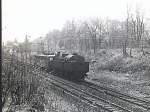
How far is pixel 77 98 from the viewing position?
15.5m

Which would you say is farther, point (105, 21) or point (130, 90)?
point (105, 21)

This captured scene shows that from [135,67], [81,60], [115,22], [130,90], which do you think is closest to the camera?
[130,90]

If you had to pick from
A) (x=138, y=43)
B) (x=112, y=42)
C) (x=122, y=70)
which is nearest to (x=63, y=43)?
(x=112, y=42)

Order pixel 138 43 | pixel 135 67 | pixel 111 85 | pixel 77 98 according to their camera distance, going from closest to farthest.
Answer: pixel 77 98 → pixel 111 85 → pixel 135 67 → pixel 138 43

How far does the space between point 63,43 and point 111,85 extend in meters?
60.3

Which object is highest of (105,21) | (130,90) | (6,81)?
(105,21)

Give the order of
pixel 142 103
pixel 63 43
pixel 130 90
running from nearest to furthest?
pixel 142 103 < pixel 130 90 < pixel 63 43

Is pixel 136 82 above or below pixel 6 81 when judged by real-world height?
below

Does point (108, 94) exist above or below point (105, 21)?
below

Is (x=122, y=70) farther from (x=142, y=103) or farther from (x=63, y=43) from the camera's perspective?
(x=63, y=43)

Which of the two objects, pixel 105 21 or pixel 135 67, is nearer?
pixel 135 67

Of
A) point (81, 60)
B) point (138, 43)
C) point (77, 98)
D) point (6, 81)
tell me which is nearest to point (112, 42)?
point (138, 43)

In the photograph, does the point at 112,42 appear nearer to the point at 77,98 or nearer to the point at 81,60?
the point at 81,60

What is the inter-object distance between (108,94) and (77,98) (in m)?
2.52
